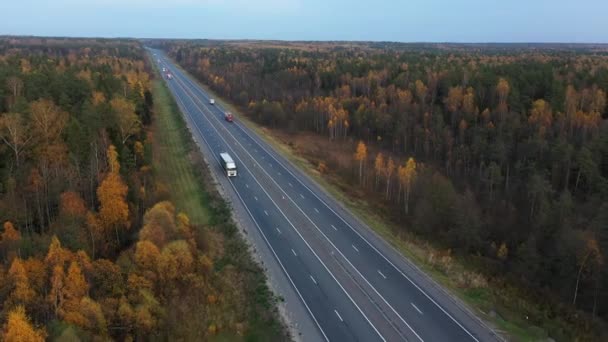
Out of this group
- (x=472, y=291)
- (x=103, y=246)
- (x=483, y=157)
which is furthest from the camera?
(x=483, y=157)

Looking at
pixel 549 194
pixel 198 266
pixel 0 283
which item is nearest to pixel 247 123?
pixel 549 194

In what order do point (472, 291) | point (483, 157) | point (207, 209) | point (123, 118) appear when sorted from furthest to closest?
point (483, 157) → point (123, 118) → point (207, 209) → point (472, 291)

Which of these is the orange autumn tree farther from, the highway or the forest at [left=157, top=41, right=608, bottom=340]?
the forest at [left=157, top=41, right=608, bottom=340]

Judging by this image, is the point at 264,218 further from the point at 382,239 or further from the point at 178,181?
the point at 178,181

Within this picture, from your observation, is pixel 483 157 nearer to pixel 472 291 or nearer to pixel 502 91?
pixel 502 91

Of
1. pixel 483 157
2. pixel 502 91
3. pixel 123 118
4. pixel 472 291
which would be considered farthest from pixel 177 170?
pixel 502 91
